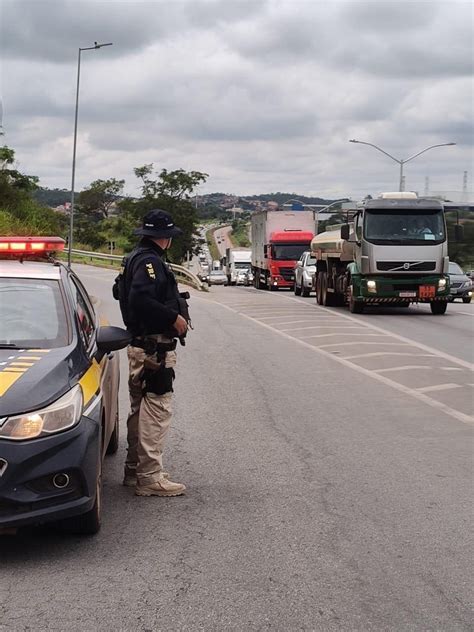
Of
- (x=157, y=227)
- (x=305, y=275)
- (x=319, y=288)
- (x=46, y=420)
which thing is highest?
(x=157, y=227)

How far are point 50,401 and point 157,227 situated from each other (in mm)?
1842

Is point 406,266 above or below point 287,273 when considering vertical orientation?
above

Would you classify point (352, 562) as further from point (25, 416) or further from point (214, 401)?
point (214, 401)

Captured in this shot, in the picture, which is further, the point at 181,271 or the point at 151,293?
the point at 181,271

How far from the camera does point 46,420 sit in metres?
5.13

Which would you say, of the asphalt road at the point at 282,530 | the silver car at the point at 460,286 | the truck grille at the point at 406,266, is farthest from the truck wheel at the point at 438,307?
the asphalt road at the point at 282,530

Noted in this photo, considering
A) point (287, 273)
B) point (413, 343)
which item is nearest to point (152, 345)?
point (413, 343)

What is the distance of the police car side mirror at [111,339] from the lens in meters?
6.23

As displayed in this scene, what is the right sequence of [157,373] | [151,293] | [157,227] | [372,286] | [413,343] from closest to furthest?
1. [151,293]
2. [157,373]
3. [157,227]
4. [413,343]
5. [372,286]

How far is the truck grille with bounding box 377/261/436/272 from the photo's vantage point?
25.4 metres

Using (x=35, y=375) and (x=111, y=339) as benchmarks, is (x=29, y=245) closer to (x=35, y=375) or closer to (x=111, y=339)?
(x=111, y=339)

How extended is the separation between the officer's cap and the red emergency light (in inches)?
26.6

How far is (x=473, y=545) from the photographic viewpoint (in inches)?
223

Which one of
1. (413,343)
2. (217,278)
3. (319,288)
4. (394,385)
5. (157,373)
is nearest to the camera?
(157,373)
